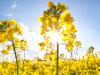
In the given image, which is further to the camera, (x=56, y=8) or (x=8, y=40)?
(x=8, y=40)

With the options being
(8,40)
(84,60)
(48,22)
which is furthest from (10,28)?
(84,60)

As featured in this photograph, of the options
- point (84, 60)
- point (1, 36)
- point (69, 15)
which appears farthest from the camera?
point (84, 60)

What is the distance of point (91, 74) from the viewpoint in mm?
41344

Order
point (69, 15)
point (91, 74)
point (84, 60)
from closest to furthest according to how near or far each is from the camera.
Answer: point (69, 15) < point (91, 74) < point (84, 60)

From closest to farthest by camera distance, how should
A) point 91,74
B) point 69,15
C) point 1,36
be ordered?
1. point 69,15
2. point 1,36
3. point 91,74

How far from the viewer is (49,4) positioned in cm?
2184

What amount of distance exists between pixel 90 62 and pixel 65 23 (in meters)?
42.1

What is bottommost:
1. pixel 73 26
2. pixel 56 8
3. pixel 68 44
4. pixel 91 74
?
pixel 91 74

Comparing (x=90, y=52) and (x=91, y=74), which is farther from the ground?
(x=90, y=52)

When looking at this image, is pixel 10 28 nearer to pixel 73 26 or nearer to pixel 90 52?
pixel 73 26

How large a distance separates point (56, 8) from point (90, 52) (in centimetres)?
4316

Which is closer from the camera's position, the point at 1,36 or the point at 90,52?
the point at 1,36

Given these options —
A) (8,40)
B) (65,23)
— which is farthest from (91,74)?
(65,23)

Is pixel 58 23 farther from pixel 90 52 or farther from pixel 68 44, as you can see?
pixel 90 52
